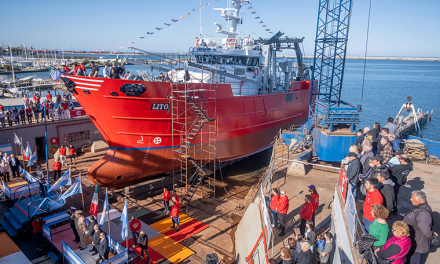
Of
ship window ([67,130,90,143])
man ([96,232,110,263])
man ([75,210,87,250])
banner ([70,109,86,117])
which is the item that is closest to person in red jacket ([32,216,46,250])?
man ([75,210,87,250])

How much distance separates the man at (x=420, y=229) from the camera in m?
3.86

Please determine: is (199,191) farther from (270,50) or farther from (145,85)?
(270,50)

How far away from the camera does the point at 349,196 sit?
5.00m

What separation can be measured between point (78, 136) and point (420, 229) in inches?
678

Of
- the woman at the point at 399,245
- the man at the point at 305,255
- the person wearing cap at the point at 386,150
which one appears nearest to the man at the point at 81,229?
the man at the point at 305,255

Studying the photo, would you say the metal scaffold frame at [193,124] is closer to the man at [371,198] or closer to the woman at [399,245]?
the man at [371,198]

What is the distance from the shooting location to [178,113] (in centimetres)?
1146

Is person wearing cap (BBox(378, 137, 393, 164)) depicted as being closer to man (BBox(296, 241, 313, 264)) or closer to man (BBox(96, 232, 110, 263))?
man (BBox(296, 241, 313, 264))

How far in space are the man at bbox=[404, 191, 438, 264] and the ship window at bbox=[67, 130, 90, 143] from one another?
16969mm

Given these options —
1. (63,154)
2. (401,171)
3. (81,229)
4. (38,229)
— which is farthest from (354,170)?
(63,154)

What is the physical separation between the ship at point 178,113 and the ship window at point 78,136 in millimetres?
6033

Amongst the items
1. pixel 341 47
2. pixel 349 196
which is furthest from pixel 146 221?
pixel 341 47

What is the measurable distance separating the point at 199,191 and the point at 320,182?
5.50 meters

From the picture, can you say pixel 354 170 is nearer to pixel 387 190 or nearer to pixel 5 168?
pixel 387 190
